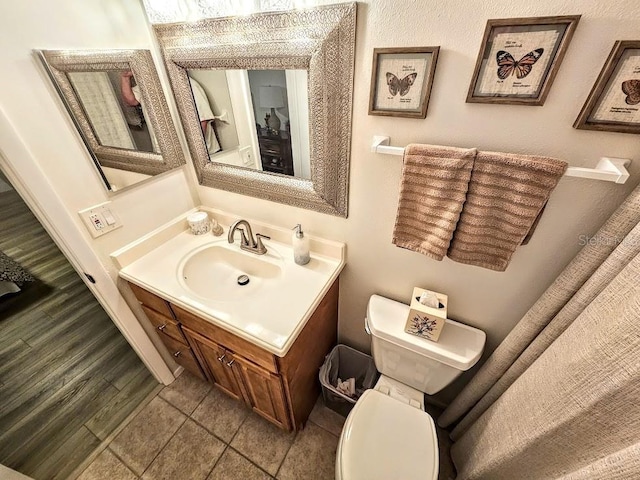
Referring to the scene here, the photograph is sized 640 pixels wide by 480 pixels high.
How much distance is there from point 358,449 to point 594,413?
0.71 m

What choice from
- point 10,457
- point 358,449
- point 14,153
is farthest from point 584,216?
point 10,457

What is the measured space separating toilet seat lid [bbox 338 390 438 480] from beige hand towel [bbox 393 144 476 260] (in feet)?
2.24

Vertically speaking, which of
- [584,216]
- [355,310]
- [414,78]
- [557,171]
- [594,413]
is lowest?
[355,310]

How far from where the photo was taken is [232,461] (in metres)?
1.25

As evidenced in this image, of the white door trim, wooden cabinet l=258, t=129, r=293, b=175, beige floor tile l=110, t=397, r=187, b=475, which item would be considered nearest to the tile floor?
beige floor tile l=110, t=397, r=187, b=475

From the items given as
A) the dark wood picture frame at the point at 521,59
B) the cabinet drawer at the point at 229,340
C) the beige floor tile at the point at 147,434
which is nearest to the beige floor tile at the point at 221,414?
the beige floor tile at the point at 147,434

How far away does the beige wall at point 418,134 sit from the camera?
1.94 feet

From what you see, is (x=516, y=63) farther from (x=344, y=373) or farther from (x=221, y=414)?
(x=221, y=414)

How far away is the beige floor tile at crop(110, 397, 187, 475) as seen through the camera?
4.18ft

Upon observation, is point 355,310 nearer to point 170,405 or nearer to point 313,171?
point 313,171

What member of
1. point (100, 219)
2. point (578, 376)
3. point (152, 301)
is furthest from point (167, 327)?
point (578, 376)

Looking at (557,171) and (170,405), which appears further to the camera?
(170,405)

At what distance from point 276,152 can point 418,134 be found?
0.55m

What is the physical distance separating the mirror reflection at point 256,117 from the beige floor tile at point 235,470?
140cm
